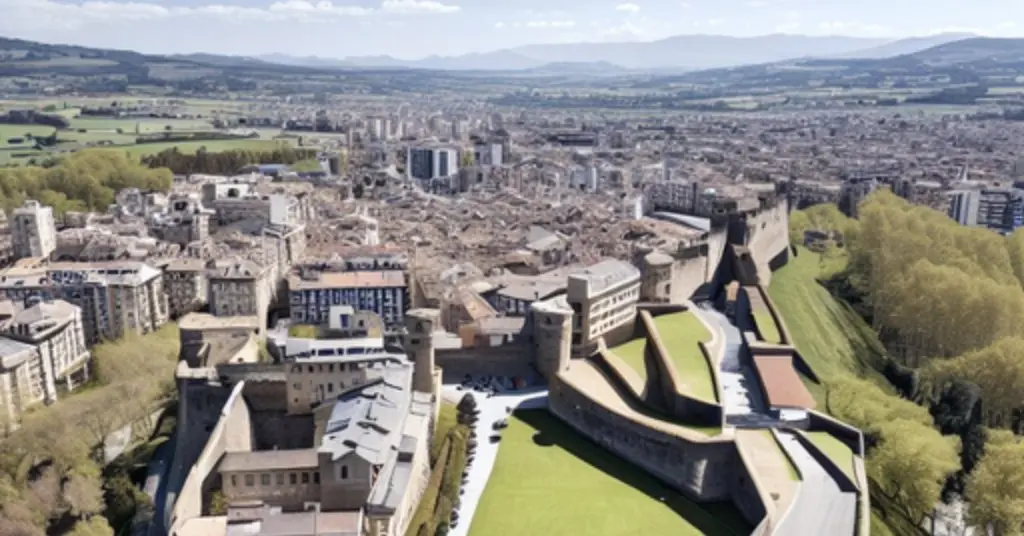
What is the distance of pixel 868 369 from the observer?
1293 inches

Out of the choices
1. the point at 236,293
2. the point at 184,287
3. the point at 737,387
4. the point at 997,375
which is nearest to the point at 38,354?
the point at 236,293

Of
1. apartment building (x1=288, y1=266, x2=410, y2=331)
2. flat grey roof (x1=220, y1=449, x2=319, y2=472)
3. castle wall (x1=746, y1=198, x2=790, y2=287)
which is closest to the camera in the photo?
flat grey roof (x1=220, y1=449, x2=319, y2=472)

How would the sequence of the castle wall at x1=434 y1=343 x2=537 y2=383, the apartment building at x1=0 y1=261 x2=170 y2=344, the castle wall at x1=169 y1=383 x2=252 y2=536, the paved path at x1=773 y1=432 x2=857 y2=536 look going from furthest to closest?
the apartment building at x1=0 y1=261 x2=170 y2=344 < the castle wall at x1=434 y1=343 x2=537 y2=383 < the castle wall at x1=169 y1=383 x2=252 y2=536 < the paved path at x1=773 y1=432 x2=857 y2=536

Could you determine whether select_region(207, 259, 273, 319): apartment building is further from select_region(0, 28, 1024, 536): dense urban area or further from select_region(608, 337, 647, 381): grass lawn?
select_region(608, 337, 647, 381): grass lawn

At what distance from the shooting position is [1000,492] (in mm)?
20766

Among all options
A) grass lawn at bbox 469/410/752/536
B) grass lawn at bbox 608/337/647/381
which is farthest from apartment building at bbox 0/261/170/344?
grass lawn at bbox 608/337/647/381

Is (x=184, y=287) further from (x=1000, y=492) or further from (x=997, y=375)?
(x=997, y=375)

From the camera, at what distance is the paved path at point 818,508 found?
18.9 metres

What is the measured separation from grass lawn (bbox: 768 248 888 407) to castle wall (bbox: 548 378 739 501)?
7.19m

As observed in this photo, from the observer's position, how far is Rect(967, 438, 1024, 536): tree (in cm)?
1995

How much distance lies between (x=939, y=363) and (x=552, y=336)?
14.2 metres

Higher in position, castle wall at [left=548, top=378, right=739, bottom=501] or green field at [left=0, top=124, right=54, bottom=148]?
green field at [left=0, top=124, right=54, bottom=148]

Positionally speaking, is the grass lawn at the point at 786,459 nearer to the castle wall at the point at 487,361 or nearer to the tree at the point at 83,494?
the castle wall at the point at 487,361

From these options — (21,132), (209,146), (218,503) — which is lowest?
(218,503)
